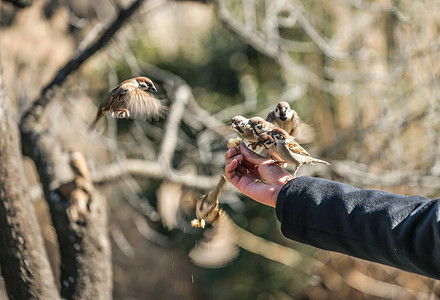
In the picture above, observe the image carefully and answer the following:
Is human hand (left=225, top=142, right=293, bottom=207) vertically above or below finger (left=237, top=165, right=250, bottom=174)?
above

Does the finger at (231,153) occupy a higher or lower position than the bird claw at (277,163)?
lower

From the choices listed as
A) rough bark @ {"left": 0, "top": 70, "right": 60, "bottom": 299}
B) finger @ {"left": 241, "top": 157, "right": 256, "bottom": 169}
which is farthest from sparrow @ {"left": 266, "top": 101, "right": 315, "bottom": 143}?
rough bark @ {"left": 0, "top": 70, "right": 60, "bottom": 299}

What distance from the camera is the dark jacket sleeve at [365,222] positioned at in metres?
1.22

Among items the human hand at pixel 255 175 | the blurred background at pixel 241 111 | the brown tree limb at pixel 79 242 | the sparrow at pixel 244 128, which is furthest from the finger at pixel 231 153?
the blurred background at pixel 241 111

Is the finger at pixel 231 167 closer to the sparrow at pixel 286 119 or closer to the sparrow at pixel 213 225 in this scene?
the sparrow at pixel 213 225

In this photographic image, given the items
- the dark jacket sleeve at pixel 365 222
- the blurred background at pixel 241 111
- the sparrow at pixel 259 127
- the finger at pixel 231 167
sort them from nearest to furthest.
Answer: the dark jacket sleeve at pixel 365 222, the finger at pixel 231 167, the sparrow at pixel 259 127, the blurred background at pixel 241 111

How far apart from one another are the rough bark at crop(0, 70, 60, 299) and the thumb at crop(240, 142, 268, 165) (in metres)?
0.74

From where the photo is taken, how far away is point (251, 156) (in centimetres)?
169

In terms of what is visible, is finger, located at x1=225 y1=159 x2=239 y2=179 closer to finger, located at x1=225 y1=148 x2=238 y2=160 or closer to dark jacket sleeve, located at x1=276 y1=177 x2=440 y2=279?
finger, located at x1=225 y1=148 x2=238 y2=160

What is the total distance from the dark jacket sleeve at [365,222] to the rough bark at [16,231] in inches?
34.1

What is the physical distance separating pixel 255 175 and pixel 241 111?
105 inches

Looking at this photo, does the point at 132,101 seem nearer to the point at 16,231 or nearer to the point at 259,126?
the point at 259,126

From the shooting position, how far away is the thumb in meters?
1.68

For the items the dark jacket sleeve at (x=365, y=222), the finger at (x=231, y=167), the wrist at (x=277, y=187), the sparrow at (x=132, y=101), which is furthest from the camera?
the sparrow at (x=132, y=101)
